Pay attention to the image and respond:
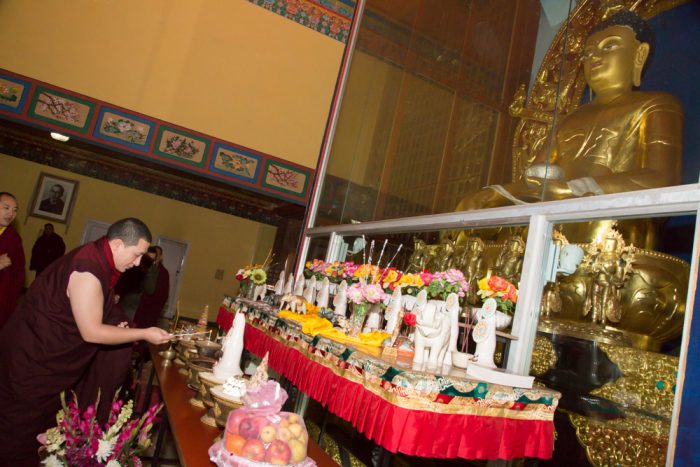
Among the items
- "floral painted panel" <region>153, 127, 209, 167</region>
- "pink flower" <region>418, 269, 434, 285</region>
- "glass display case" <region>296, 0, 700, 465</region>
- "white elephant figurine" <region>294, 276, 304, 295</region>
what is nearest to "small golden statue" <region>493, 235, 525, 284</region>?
"glass display case" <region>296, 0, 700, 465</region>

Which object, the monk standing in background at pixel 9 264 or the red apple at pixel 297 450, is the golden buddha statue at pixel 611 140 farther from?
the monk standing in background at pixel 9 264

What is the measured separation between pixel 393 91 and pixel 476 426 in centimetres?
385

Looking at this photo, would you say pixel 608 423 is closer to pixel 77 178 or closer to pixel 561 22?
pixel 561 22

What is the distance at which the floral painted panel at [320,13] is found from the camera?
285 inches

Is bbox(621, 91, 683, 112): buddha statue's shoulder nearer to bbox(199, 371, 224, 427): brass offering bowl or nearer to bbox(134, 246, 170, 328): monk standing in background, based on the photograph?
bbox(199, 371, 224, 427): brass offering bowl

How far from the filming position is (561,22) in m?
3.07

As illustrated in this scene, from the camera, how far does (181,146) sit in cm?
641

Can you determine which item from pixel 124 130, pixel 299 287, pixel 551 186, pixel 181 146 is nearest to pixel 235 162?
pixel 181 146

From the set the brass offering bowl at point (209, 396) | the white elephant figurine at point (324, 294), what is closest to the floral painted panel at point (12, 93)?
the white elephant figurine at point (324, 294)

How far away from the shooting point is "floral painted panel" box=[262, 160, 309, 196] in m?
6.93

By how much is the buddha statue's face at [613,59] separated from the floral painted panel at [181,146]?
188 inches

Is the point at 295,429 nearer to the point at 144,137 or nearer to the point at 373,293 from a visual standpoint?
the point at 373,293

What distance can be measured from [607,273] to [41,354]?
262cm

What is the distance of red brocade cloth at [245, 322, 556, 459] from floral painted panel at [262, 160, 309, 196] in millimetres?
5160
